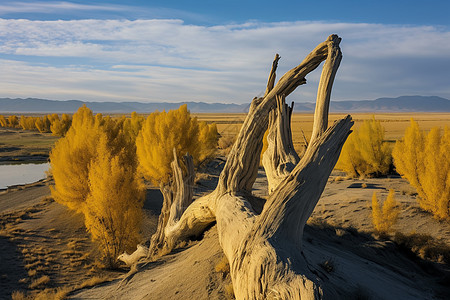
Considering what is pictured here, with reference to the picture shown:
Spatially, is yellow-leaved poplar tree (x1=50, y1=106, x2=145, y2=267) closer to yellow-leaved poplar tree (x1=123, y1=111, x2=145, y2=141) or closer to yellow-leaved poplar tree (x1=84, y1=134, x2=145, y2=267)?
yellow-leaved poplar tree (x1=84, y1=134, x2=145, y2=267)

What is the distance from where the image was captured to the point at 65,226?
69.8ft

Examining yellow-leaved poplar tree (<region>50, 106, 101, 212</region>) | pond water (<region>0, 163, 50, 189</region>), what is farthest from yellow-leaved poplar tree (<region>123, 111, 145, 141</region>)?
yellow-leaved poplar tree (<region>50, 106, 101, 212</region>)

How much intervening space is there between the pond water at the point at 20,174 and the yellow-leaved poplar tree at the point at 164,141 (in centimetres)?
1690

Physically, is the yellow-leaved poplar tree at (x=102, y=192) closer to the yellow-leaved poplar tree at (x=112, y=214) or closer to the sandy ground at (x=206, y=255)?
the yellow-leaved poplar tree at (x=112, y=214)

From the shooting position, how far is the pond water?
35.7 m

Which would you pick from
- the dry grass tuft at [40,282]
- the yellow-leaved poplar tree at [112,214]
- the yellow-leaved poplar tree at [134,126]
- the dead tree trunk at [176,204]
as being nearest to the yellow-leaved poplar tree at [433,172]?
the dead tree trunk at [176,204]

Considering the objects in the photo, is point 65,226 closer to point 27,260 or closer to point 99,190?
point 27,260

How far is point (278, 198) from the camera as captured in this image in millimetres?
4832

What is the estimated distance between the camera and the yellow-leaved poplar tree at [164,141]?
25.7 m

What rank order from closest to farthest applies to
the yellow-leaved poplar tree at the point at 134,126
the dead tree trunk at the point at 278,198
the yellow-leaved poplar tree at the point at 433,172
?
the dead tree trunk at the point at 278,198
the yellow-leaved poplar tree at the point at 433,172
the yellow-leaved poplar tree at the point at 134,126

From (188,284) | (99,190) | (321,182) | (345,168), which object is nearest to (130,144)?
(99,190)

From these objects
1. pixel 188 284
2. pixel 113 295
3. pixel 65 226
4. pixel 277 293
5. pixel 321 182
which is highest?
pixel 321 182

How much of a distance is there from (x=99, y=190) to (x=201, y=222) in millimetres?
9783

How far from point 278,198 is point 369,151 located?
24.9 m
